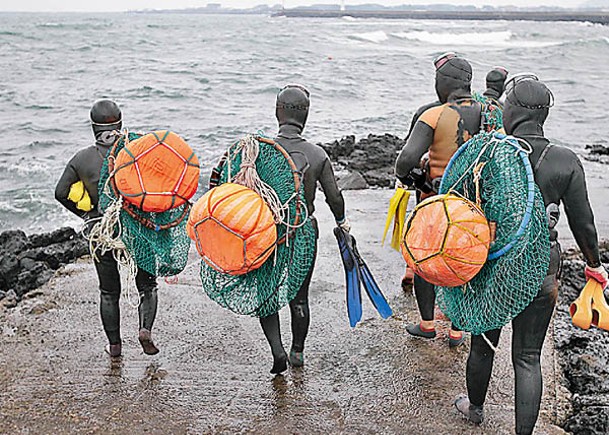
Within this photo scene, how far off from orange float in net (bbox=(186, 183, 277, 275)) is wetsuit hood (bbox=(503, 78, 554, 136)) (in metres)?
1.40

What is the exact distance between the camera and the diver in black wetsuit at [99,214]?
4.08 metres

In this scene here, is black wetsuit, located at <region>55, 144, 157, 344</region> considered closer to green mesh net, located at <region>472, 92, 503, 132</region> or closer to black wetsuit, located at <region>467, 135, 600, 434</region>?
black wetsuit, located at <region>467, 135, 600, 434</region>

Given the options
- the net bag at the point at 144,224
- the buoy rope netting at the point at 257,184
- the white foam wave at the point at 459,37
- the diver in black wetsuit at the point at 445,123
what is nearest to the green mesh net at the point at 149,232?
the net bag at the point at 144,224

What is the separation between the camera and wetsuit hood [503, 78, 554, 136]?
319 cm

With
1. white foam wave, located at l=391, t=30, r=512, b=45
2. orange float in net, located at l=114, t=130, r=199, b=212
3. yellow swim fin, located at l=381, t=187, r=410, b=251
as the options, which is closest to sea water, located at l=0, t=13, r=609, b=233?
orange float in net, located at l=114, t=130, r=199, b=212

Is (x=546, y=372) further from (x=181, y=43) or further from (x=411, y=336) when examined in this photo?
(x=181, y=43)

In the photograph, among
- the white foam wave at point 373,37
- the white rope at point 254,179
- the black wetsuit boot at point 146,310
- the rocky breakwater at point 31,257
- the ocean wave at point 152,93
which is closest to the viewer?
the white rope at point 254,179

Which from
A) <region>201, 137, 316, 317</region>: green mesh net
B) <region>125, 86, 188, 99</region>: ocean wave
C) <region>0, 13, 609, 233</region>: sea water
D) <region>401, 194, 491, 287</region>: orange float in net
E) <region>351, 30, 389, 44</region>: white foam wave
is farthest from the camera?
<region>351, 30, 389, 44</region>: white foam wave

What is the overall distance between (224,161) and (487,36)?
67137 mm

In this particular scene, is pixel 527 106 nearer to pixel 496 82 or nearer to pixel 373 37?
pixel 496 82

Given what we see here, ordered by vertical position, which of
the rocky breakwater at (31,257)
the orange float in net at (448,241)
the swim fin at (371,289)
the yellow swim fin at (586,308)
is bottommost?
the rocky breakwater at (31,257)

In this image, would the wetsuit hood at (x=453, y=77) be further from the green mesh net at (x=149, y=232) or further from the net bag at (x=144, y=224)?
the green mesh net at (x=149, y=232)

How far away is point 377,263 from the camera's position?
6449 millimetres

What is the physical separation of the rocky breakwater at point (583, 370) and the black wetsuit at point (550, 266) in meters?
0.60
